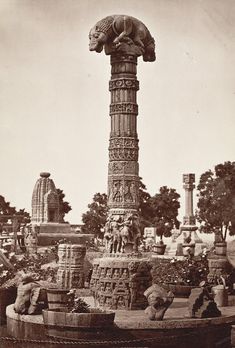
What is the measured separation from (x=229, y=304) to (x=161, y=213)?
179 ft

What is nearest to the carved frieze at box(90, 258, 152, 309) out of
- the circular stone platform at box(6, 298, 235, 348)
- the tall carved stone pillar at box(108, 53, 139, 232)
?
the circular stone platform at box(6, 298, 235, 348)

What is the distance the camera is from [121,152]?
16672mm

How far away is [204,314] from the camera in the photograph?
1439 cm

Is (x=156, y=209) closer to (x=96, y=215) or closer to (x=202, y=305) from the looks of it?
(x=96, y=215)

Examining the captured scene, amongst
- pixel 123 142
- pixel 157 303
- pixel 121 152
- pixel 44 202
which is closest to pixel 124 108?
pixel 123 142

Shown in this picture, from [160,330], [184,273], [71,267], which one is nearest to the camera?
[160,330]

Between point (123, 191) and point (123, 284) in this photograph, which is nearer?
point (123, 284)

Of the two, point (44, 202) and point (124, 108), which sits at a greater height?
point (124, 108)

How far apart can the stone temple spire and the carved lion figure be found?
26071 millimetres

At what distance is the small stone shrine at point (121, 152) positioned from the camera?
53.7 feet

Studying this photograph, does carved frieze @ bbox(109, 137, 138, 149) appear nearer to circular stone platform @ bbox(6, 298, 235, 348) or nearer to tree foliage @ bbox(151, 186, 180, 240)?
circular stone platform @ bbox(6, 298, 235, 348)

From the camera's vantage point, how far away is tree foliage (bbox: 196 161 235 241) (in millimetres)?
59072

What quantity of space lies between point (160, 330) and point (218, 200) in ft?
154

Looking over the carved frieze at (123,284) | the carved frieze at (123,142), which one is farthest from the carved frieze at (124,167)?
the carved frieze at (123,284)
